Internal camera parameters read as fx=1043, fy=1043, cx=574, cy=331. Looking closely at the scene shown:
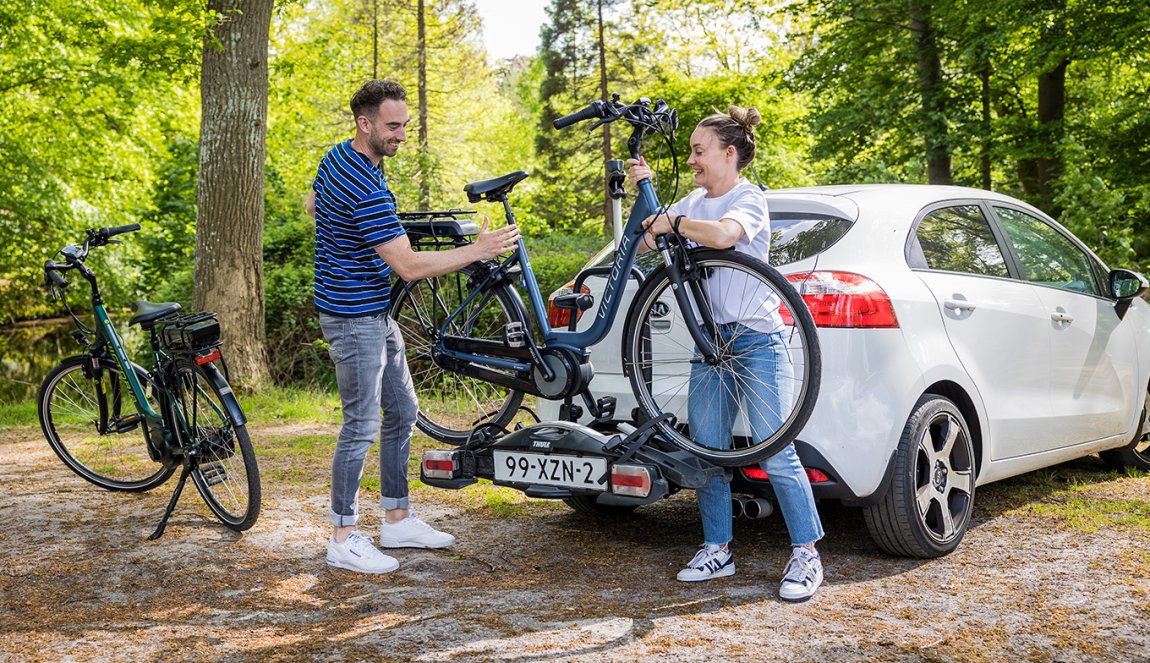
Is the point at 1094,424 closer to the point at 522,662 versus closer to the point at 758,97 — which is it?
the point at 522,662

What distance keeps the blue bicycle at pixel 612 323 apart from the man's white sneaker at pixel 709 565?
483 mm

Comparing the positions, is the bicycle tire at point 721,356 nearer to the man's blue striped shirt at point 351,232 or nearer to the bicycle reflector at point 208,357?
the man's blue striped shirt at point 351,232

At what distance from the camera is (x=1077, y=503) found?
5668 millimetres

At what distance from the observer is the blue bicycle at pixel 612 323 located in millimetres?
4102

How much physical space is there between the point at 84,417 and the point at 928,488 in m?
4.81

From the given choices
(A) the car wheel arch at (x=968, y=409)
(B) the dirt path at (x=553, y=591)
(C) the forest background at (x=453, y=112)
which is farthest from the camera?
(C) the forest background at (x=453, y=112)

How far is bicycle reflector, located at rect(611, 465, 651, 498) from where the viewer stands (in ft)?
13.4

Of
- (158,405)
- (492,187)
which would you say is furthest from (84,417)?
(492,187)

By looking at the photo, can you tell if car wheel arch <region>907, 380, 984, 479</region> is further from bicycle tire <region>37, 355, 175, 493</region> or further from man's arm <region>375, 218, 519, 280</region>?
bicycle tire <region>37, 355, 175, 493</region>

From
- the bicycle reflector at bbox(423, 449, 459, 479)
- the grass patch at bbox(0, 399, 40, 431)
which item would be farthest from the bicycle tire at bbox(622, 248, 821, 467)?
the grass patch at bbox(0, 399, 40, 431)

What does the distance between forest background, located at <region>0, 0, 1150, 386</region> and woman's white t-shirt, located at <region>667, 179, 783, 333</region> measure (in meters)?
7.21

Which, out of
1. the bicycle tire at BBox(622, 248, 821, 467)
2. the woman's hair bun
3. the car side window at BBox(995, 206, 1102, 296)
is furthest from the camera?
the car side window at BBox(995, 206, 1102, 296)

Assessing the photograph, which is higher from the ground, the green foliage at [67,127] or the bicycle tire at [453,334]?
the green foliage at [67,127]

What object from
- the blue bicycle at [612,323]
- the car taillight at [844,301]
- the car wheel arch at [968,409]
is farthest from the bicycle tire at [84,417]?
the car wheel arch at [968,409]
